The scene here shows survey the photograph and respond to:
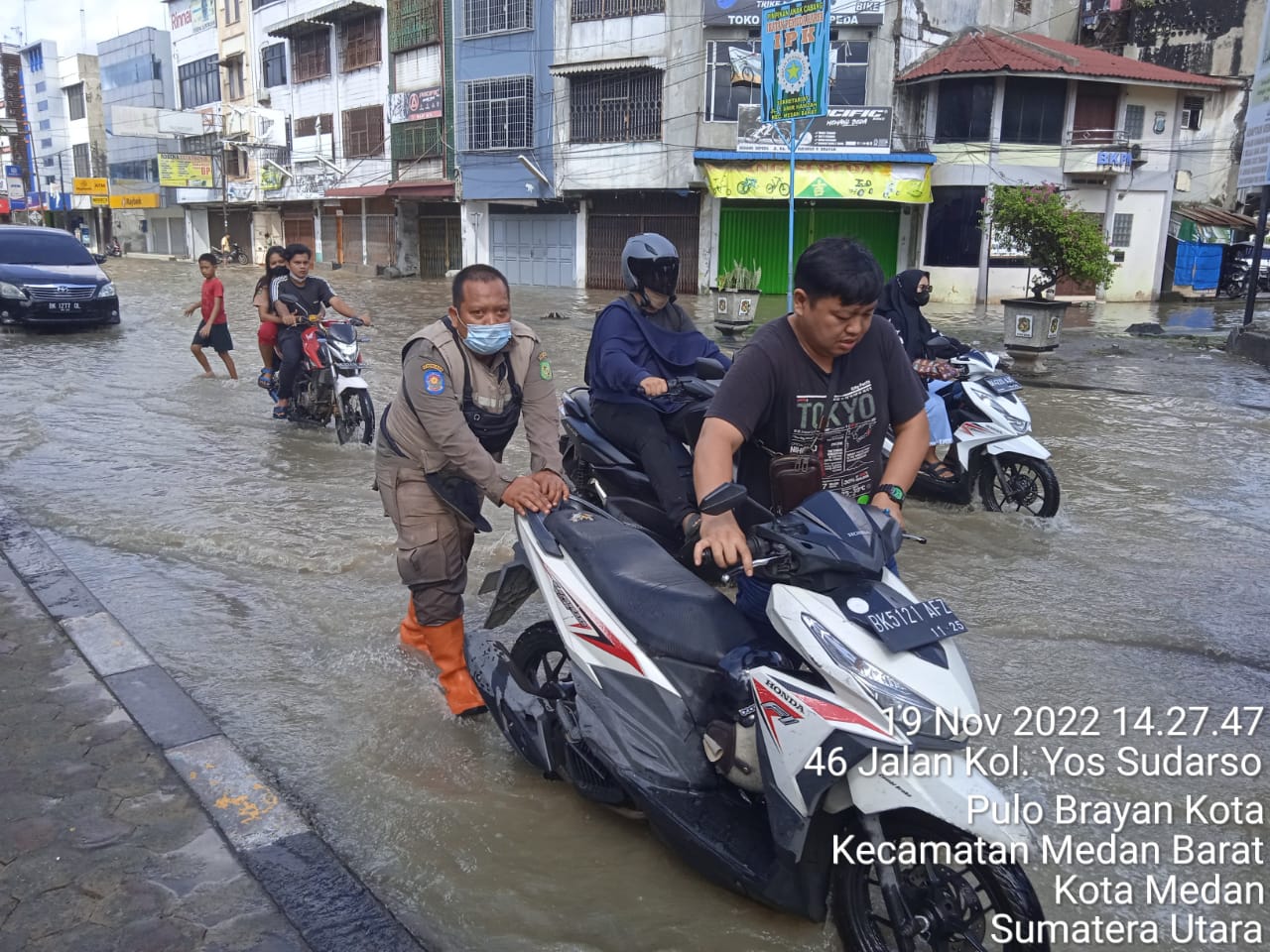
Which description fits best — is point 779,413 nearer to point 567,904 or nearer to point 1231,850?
point 567,904

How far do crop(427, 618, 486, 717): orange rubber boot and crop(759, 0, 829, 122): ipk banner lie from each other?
10582 millimetres

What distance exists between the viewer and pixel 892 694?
2.08 m

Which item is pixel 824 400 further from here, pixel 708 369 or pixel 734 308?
pixel 734 308

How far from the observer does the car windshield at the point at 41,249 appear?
15461 mm

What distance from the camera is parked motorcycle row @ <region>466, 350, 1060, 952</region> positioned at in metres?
2.09

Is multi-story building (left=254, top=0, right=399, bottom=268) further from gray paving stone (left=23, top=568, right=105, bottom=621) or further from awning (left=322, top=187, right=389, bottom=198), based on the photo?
gray paving stone (left=23, top=568, right=105, bottom=621)

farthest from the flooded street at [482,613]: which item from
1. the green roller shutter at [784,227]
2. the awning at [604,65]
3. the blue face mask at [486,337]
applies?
the awning at [604,65]

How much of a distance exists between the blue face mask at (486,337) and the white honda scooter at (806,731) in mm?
902

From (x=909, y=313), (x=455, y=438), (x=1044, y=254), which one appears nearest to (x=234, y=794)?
(x=455, y=438)

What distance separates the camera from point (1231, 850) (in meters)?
2.89

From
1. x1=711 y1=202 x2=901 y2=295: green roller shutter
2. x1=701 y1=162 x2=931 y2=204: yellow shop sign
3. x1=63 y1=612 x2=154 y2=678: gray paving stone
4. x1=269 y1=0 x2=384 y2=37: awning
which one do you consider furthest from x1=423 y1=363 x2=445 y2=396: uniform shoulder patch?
x1=269 y1=0 x2=384 y2=37: awning

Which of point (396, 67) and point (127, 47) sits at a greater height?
point (127, 47)

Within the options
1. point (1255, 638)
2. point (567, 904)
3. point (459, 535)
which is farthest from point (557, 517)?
point (1255, 638)

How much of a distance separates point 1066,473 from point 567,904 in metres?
5.89
